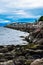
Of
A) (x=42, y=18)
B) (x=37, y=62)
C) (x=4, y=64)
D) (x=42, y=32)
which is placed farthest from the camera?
(x=42, y=18)

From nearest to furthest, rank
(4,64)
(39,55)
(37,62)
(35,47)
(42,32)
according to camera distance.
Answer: (37,62) → (4,64) → (39,55) → (35,47) → (42,32)

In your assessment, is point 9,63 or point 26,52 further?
point 26,52

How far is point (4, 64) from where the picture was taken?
75.4ft

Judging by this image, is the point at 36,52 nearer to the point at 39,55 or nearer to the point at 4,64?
the point at 39,55

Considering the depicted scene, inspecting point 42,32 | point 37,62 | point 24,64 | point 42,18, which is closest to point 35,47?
point 24,64

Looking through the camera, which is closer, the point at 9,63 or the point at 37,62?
the point at 37,62

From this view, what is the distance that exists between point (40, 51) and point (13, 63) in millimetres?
11662

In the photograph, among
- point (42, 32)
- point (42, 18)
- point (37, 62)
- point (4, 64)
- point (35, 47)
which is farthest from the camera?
point (42, 18)

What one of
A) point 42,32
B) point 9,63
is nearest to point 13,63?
point 9,63

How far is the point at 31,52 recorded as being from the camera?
33.9 meters

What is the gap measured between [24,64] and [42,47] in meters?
14.3

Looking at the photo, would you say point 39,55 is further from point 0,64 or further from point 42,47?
point 0,64

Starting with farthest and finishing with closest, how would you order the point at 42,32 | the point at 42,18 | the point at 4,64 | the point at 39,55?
the point at 42,18
the point at 42,32
the point at 39,55
the point at 4,64

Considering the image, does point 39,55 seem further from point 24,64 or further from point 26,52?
point 24,64
